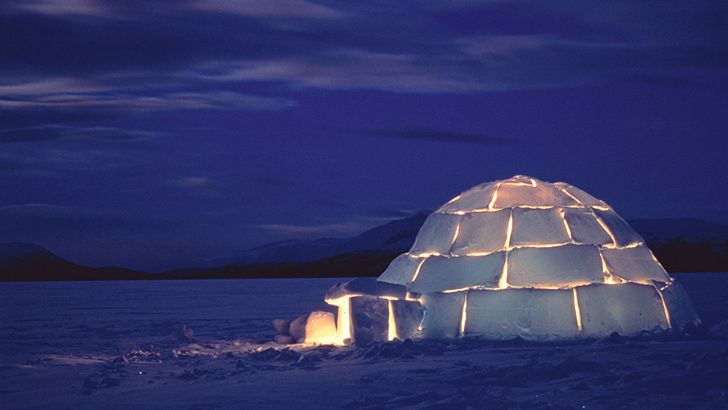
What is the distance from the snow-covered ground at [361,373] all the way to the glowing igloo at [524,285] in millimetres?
457

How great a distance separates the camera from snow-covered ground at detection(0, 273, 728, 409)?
8.27 meters

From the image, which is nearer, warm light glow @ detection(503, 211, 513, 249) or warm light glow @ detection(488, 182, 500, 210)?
warm light glow @ detection(503, 211, 513, 249)

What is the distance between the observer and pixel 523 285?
12789 millimetres

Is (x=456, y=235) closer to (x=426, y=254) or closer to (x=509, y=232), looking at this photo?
(x=426, y=254)

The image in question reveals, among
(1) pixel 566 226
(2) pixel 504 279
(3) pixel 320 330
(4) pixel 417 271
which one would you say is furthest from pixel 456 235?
(3) pixel 320 330

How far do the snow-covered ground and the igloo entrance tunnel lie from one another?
45 cm

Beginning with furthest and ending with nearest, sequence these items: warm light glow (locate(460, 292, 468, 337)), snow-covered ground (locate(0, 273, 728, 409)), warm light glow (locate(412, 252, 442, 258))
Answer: warm light glow (locate(412, 252, 442, 258))
warm light glow (locate(460, 292, 468, 337))
snow-covered ground (locate(0, 273, 728, 409))

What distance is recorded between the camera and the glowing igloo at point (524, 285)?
41.7 feet

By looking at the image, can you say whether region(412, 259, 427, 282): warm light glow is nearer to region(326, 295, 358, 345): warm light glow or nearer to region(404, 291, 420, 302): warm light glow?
region(404, 291, 420, 302): warm light glow

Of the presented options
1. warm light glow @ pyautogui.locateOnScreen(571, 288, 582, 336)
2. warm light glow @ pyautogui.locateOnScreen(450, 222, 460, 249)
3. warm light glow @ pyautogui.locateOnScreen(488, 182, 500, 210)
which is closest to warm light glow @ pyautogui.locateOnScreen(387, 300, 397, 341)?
warm light glow @ pyautogui.locateOnScreen(450, 222, 460, 249)

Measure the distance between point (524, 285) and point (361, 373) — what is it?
367cm


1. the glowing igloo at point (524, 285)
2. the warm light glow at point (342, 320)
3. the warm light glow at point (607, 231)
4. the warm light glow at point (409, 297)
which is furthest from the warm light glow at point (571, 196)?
the warm light glow at point (342, 320)

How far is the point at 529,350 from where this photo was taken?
38.3 ft

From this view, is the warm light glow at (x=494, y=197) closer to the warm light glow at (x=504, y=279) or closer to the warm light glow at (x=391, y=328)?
the warm light glow at (x=504, y=279)
